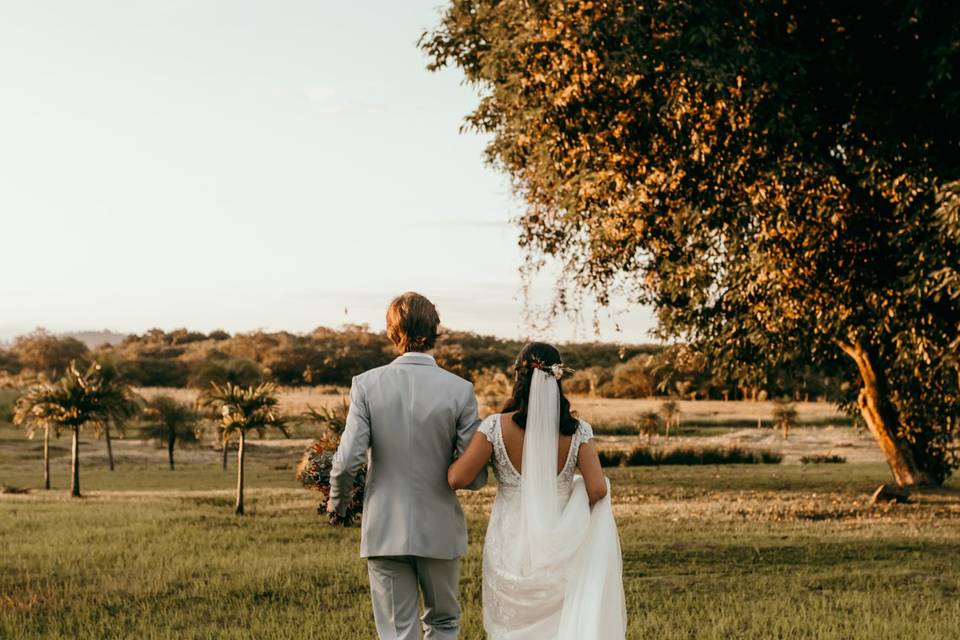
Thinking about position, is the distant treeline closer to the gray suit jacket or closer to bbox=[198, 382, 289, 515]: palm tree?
bbox=[198, 382, 289, 515]: palm tree

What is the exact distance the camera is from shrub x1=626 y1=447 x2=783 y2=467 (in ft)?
131

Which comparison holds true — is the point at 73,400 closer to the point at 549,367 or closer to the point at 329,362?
the point at 549,367

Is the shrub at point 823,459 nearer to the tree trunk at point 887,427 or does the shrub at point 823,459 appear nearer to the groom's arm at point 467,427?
the tree trunk at point 887,427

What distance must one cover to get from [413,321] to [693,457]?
1406 inches

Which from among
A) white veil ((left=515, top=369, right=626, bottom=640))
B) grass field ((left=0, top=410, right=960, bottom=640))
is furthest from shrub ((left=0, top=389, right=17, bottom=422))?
white veil ((left=515, top=369, right=626, bottom=640))

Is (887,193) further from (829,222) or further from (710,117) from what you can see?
(710,117)

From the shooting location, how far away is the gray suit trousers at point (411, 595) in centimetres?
594

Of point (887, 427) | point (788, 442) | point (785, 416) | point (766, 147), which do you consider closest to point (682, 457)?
point (788, 442)

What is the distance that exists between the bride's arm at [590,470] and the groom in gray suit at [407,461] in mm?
704

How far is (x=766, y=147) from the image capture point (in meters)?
15.9

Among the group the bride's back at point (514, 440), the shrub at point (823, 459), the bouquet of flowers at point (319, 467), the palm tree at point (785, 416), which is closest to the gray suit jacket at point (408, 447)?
the bride's back at point (514, 440)

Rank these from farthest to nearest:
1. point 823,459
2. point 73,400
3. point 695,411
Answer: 1. point 695,411
2. point 823,459
3. point 73,400

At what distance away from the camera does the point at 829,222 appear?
17.1 meters

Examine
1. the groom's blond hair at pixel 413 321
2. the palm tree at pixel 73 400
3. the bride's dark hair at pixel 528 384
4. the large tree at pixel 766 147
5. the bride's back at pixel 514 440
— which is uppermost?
the large tree at pixel 766 147
